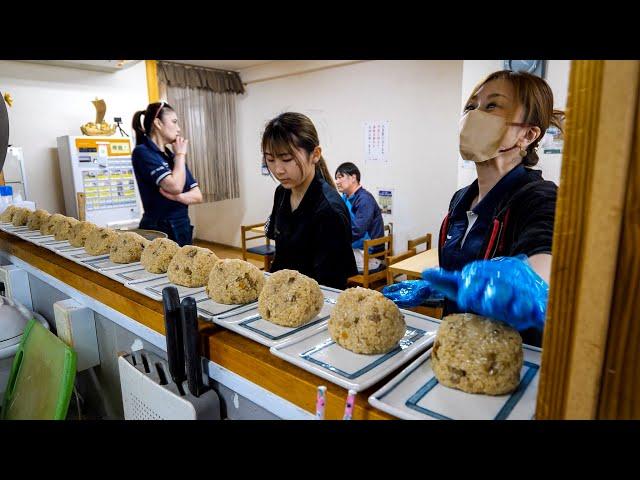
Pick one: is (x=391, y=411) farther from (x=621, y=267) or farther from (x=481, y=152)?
(x=481, y=152)

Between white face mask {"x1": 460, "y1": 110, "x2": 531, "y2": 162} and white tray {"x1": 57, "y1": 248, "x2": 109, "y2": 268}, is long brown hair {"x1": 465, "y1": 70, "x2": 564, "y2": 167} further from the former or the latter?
white tray {"x1": 57, "y1": 248, "x2": 109, "y2": 268}

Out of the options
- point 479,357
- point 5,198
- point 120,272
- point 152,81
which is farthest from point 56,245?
point 152,81

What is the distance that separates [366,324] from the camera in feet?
2.41

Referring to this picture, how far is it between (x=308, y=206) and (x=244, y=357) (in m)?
0.96

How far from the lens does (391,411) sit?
575mm

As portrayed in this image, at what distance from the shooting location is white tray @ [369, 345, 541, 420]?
1.87ft

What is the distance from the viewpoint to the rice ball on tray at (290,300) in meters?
0.87

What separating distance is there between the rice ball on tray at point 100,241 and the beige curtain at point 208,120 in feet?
15.2

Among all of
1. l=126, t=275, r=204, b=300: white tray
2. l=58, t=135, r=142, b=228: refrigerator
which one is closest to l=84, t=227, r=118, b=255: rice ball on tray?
l=126, t=275, r=204, b=300: white tray

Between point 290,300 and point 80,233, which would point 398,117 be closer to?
point 80,233

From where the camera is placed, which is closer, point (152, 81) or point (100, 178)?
point (100, 178)

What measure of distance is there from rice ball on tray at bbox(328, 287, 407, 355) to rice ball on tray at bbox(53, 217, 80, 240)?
1.42 metres
